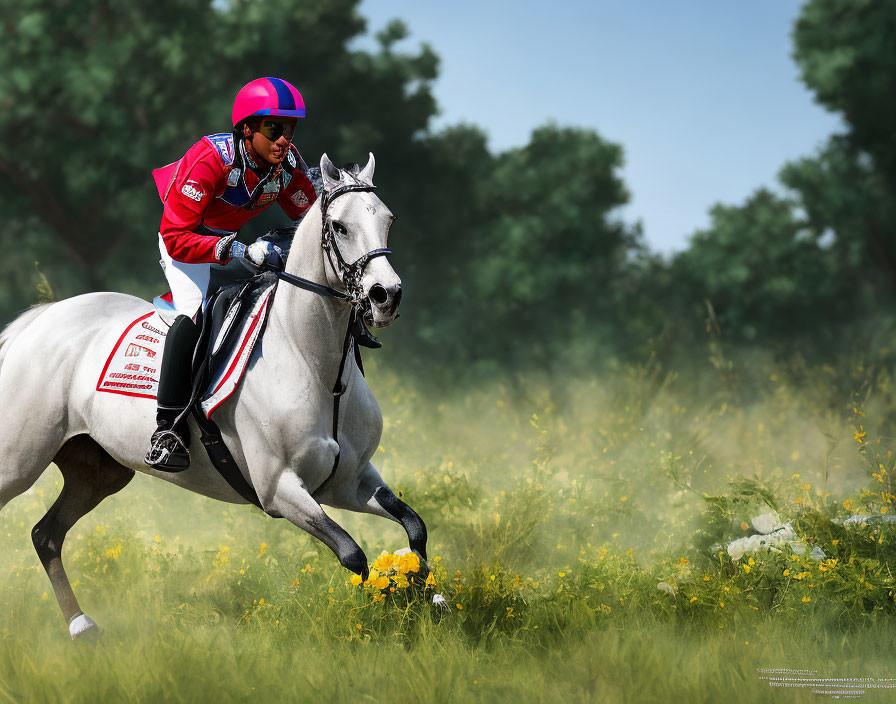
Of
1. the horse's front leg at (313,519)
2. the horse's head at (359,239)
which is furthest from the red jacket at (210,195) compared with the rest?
the horse's front leg at (313,519)

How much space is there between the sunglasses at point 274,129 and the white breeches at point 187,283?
935mm

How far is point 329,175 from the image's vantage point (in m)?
5.09

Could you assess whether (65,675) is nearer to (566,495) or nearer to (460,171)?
(566,495)

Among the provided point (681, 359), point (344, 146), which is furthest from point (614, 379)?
point (344, 146)

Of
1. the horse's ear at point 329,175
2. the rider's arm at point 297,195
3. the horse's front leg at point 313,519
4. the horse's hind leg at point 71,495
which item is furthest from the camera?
the horse's hind leg at point 71,495

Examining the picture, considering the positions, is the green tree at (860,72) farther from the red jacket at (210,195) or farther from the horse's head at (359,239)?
the horse's head at (359,239)

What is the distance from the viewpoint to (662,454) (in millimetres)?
9523

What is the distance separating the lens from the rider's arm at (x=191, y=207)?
215 inches

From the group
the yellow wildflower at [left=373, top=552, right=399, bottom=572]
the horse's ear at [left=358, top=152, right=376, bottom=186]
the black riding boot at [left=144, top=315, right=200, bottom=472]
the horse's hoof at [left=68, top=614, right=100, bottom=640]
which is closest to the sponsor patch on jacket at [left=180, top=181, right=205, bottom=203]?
the black riding boot at [left=144, top=315, right=200, bottom=472]

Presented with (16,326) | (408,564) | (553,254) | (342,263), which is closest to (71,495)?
(16,326)

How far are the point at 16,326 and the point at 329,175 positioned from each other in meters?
2.89

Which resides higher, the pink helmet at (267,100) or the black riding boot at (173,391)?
the pink helmet at (267,100)

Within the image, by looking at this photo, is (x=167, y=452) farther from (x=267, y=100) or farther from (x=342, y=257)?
(x=267, y=100)

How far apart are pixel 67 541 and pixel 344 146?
45.4 ft
